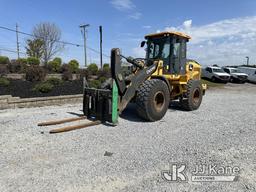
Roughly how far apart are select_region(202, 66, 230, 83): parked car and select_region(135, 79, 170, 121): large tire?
2051 centimetres

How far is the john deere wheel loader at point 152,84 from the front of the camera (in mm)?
7066

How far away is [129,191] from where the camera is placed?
358 centimetres

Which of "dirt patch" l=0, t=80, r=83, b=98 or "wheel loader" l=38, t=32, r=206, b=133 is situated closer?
"wheel loader" l=38, t=32, r=206, b=133

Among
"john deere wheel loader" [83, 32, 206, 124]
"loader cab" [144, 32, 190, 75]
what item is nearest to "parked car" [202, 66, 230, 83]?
"john deere wheel loader" [83, 32, 206, 124]

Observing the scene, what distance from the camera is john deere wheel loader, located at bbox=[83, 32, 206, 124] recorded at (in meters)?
7.07

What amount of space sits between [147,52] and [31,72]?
26.0 ft

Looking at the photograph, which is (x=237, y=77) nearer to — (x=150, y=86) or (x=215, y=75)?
(x=215, y=75)

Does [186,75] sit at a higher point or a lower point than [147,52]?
lower

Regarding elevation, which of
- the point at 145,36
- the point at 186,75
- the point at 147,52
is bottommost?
the point at 186,75

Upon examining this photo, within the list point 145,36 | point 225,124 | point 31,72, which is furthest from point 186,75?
point 31,72

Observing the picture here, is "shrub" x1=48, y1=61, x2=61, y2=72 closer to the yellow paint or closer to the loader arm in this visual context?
the yellow paint

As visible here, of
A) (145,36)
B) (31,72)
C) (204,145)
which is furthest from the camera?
(31,72)

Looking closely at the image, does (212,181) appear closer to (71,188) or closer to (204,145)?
(204,145)

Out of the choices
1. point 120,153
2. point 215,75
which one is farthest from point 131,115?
point 215,75
